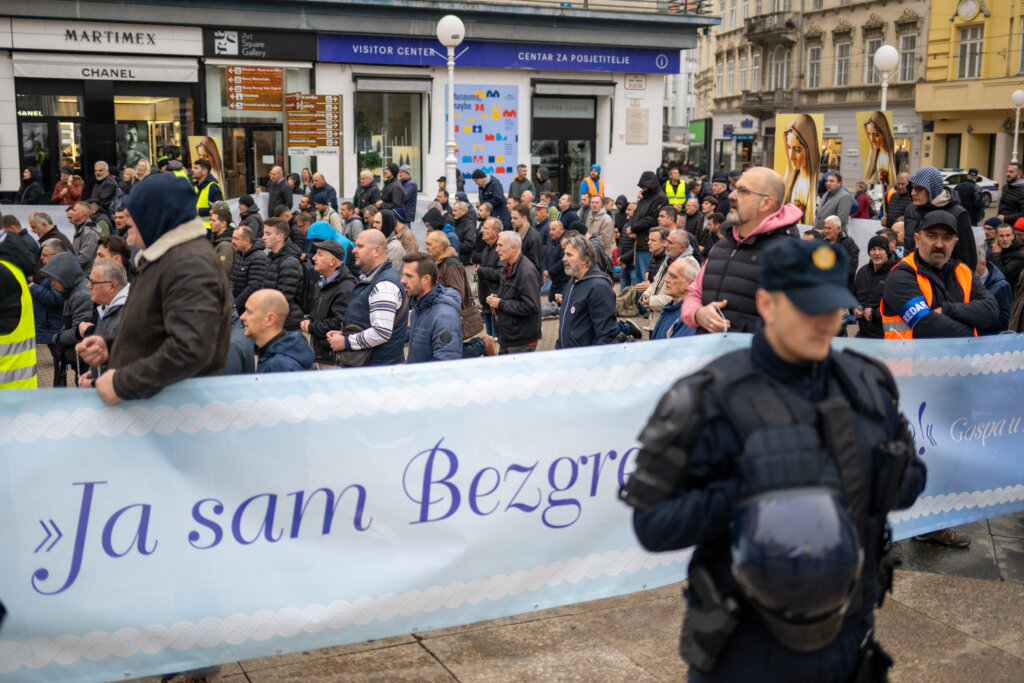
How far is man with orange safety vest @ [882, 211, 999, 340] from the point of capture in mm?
5855

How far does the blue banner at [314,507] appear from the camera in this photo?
395cm

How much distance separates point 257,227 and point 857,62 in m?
48.8

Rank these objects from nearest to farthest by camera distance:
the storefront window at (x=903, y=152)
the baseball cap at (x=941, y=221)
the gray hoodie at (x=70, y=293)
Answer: the baseball cap at (x=941, y=221), the gray hoodie at (x=70, y=293), the storefront window at (x=903, y=152)

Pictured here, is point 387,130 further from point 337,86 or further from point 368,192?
point 368,192

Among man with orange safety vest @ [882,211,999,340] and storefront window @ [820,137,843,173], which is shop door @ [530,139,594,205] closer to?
man with orange safety vest @ [882,211,999,340]

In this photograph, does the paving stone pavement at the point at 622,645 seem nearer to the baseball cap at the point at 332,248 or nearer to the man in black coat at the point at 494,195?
the baseball cap at the point at 332,248

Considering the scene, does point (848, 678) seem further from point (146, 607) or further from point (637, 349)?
point (146, 607)

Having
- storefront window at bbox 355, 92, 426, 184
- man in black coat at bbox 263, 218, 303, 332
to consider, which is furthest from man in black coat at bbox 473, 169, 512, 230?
storefront window at bbox 355, 92, 426, 184

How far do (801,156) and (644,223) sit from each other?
279 cm

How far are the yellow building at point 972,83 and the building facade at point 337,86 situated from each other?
70.4 ft

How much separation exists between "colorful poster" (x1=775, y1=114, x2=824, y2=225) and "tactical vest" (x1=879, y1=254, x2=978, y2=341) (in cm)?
981

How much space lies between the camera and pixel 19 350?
20.3 feet

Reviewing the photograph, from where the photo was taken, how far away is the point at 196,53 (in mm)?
24812

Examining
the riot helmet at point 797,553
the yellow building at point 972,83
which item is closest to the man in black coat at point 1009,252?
the riot helmet at point 797,553
